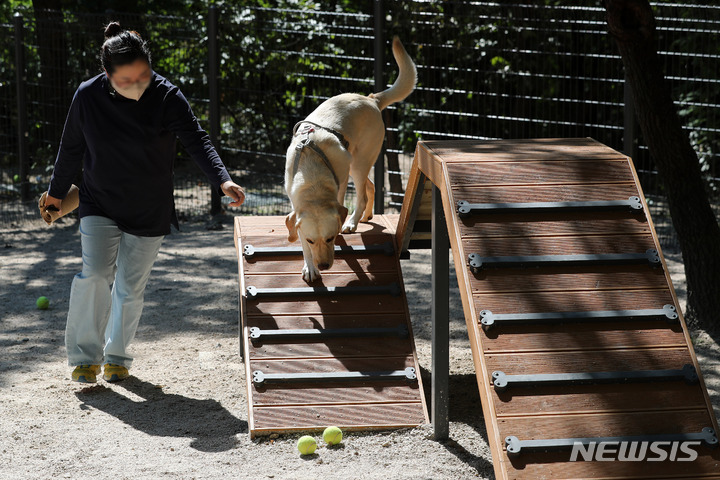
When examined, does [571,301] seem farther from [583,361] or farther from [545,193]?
[545,193]

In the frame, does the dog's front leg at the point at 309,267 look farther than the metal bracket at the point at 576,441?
Yes

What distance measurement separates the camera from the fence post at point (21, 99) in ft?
33.0

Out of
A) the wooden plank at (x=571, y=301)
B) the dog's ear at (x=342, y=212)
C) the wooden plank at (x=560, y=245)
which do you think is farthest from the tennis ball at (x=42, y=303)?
the wooden plank at (x=571, y=301)

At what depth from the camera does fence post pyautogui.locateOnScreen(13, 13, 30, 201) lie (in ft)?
33.0

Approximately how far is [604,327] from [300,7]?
376 inches

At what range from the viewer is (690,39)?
8461 mm

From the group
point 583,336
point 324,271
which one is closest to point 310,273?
point 324,271

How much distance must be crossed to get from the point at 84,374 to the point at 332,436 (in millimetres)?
1665

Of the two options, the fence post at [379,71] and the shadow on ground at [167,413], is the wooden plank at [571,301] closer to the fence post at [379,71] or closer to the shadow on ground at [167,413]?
the shadow on ground at [167,413]

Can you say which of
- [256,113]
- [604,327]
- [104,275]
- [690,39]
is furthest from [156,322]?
[690,39]

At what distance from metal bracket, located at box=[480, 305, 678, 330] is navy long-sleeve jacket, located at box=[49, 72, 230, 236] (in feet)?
5.87

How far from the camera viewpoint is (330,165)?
17.1 feet

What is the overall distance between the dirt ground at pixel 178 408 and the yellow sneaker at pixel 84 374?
0.05m

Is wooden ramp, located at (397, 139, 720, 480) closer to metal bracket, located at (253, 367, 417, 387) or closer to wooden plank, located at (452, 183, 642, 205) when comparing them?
wooden plank, located at (452, 183, 642, 205)
